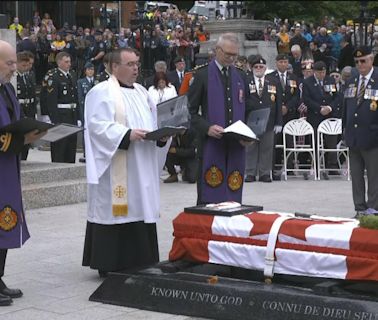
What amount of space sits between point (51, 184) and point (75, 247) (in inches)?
112

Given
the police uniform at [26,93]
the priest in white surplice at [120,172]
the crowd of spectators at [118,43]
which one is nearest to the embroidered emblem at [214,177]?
the priest in white surplice at [120,172]

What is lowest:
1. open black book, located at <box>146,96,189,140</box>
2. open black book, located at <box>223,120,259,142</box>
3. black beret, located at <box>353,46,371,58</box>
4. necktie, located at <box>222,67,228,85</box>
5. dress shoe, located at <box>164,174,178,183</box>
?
dress shoe, located at <box>164,174,178,183</box>

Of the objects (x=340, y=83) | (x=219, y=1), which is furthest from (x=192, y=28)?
(x=340, y=83)

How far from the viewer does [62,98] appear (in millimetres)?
14867

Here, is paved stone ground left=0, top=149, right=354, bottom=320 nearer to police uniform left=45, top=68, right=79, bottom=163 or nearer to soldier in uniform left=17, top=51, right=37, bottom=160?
police uniform left=45, top=68, right=79, bottom=163

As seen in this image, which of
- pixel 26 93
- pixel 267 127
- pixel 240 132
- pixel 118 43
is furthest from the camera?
pixel 118 43

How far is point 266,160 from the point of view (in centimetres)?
1442

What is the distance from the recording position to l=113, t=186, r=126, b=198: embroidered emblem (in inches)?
283

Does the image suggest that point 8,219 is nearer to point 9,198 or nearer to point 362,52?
point 9,198

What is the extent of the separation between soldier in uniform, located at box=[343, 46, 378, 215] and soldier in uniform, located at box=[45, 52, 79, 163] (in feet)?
18.6

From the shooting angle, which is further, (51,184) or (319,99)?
(319,99)

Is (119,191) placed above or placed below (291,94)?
below

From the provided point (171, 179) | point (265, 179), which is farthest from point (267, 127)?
point (171, 179)

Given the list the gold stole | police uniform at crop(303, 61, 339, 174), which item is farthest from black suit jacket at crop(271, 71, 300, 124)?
the gold stole
